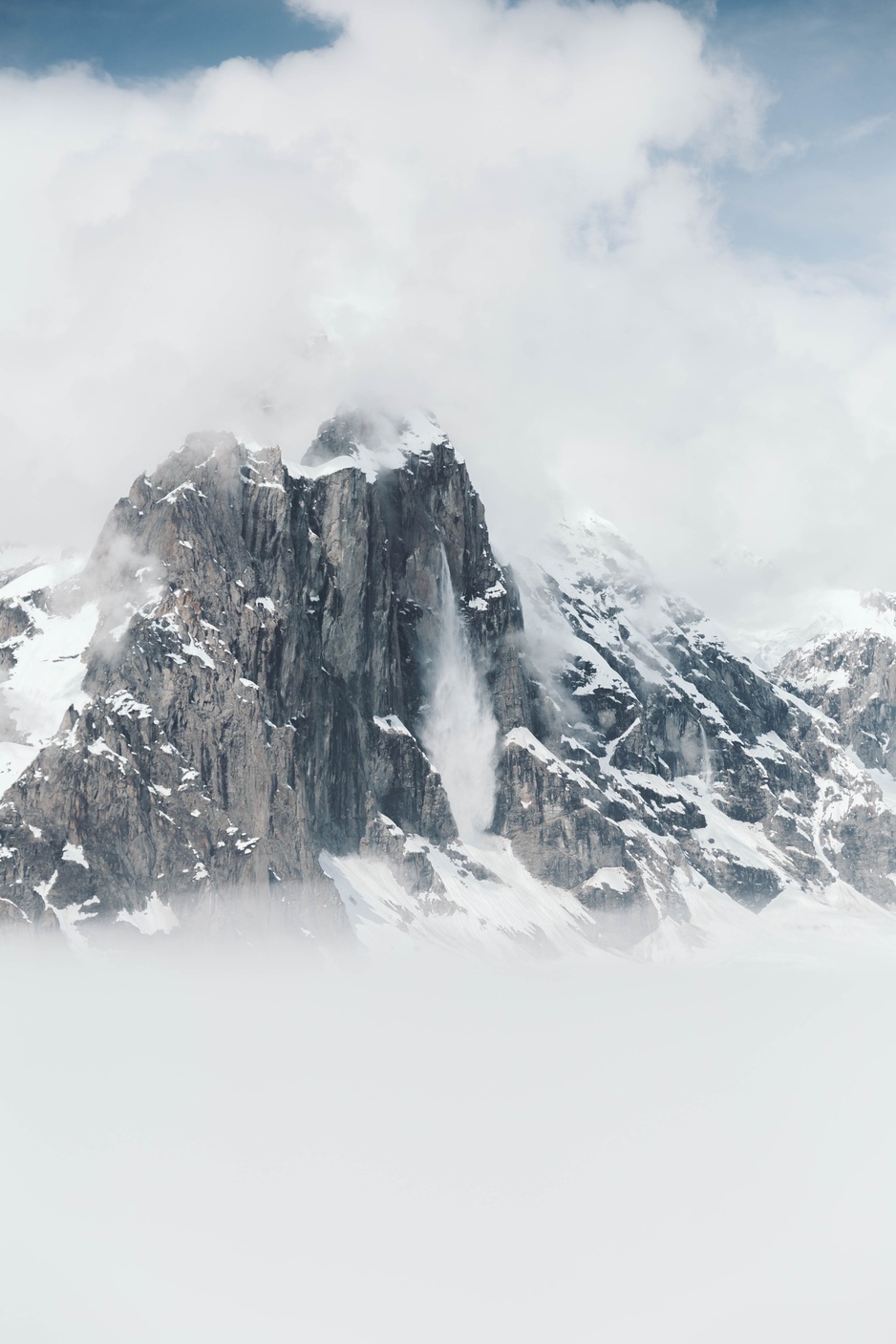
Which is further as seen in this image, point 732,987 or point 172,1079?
point 732,987

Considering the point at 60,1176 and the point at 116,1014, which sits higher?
the point at 116,1014

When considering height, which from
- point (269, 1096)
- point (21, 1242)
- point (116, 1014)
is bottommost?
point (21, 1242)

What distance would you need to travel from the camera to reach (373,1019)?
13712cm

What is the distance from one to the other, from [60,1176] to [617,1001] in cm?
5585

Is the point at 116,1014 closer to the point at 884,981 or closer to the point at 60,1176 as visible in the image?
the point at 60,1176

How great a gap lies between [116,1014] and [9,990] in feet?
58.6

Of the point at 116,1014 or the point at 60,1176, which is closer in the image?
the point at 60,1176

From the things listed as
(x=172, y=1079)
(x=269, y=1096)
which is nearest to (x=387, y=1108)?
(x=269, y=1096)

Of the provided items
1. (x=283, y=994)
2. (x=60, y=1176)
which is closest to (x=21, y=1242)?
(x=60, y=1176)

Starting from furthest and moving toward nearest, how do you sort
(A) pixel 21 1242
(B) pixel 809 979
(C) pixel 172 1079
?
(B) pixel 809 979 → (C) pixel 172 1079 → (A) pixel 21 1242

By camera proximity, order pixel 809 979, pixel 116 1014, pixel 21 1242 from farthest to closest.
Result: pixel 809 979
pixel 116 1014
pixel 21 1242

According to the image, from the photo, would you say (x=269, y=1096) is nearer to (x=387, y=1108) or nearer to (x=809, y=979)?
(x=387, y=1108)

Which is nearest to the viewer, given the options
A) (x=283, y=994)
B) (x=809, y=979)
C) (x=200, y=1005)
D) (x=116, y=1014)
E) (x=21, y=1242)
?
(x=21, y=1242)

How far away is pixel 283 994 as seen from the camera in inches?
7726
